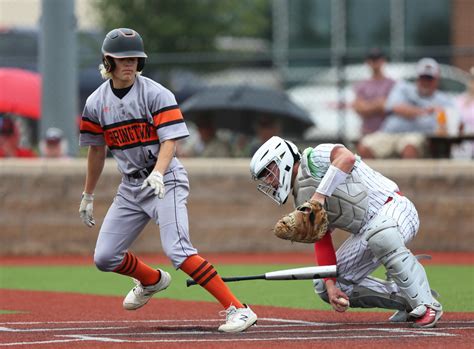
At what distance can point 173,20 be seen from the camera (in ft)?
95.8

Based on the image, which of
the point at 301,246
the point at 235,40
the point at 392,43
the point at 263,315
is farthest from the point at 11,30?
the point at 263,315

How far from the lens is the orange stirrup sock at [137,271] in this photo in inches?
356

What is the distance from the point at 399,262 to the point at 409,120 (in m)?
7.88

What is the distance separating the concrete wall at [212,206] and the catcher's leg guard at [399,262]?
670 cm

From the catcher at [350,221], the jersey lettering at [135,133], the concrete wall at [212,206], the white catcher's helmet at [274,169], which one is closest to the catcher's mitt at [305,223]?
the catcher at [350,221]

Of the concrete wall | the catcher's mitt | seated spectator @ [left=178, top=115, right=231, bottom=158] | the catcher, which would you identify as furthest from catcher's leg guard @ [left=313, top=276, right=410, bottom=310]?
seated spectator @ [left=178, top=115, right=231, bottom=158]

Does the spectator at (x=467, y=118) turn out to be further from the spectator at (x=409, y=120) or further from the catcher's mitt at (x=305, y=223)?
the catcher's mitt at (x=305, y=223)

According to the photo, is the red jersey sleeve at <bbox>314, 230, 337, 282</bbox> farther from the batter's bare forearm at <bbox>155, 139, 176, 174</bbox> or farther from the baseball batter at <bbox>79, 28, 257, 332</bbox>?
the batter's bare forearm at <bbox>155, 139, 176, 174</bbox>

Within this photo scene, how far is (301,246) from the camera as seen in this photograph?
15.4 meters

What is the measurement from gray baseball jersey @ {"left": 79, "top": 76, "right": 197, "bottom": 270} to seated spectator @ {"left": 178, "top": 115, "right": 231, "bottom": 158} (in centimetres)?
796

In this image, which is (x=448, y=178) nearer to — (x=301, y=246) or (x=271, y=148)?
(x=301, y=246)

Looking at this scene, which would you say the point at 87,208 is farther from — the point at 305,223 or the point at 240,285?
the point at 240,285

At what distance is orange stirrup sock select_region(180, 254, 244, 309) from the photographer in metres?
8.40

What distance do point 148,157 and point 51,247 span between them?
7294mm
